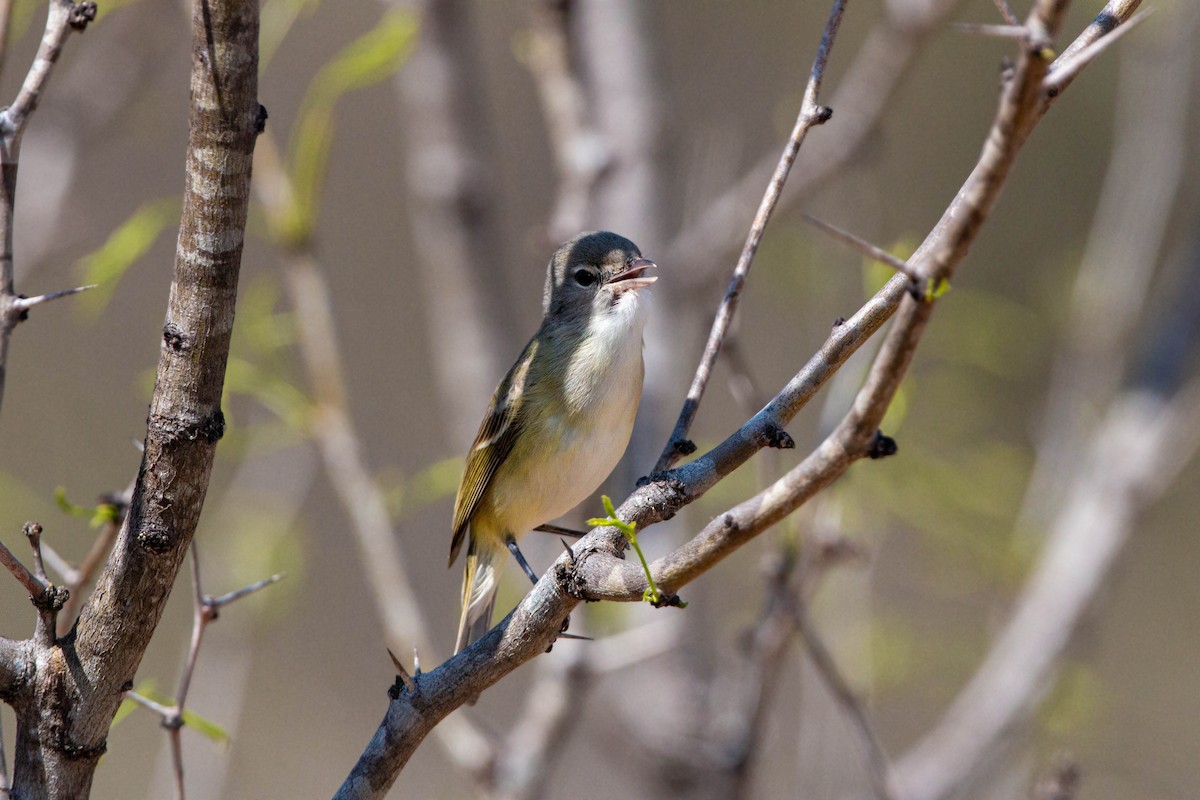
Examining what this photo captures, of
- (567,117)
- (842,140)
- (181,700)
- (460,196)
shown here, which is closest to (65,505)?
(181,700)

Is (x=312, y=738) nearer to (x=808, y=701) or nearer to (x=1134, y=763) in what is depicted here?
(x=808, y=701)

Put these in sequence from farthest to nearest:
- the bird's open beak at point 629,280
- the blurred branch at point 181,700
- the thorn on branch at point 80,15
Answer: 1. the bird's open beak at point 629,280
2. the blurred branch at point 181,700
3. the thorn on branch at point 80,15

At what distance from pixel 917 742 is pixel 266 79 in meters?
6.27

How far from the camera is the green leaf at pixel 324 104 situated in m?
2.72

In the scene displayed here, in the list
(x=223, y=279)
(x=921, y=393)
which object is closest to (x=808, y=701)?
(x=921, y=393)

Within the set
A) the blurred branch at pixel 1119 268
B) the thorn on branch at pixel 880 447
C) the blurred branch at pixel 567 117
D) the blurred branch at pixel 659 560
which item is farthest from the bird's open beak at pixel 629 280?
the blurred branch at pixel 1119 268

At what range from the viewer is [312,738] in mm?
6547

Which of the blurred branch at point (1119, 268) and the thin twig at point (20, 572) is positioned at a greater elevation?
the blurred branch at point (1119, 268)

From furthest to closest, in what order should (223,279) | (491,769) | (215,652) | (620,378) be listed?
1. (215,652)
2. (491,769)
3. (620,378)
4. (223,279)

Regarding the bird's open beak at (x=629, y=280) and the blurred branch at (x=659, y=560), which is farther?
the bird's open beak at (x=629, y=280)

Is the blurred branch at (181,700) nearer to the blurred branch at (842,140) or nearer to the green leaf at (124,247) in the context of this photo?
the green leaf at (124,247)

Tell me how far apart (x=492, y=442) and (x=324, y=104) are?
1.05m

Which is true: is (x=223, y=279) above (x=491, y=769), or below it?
above

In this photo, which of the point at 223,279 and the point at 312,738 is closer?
the point at 223,279
